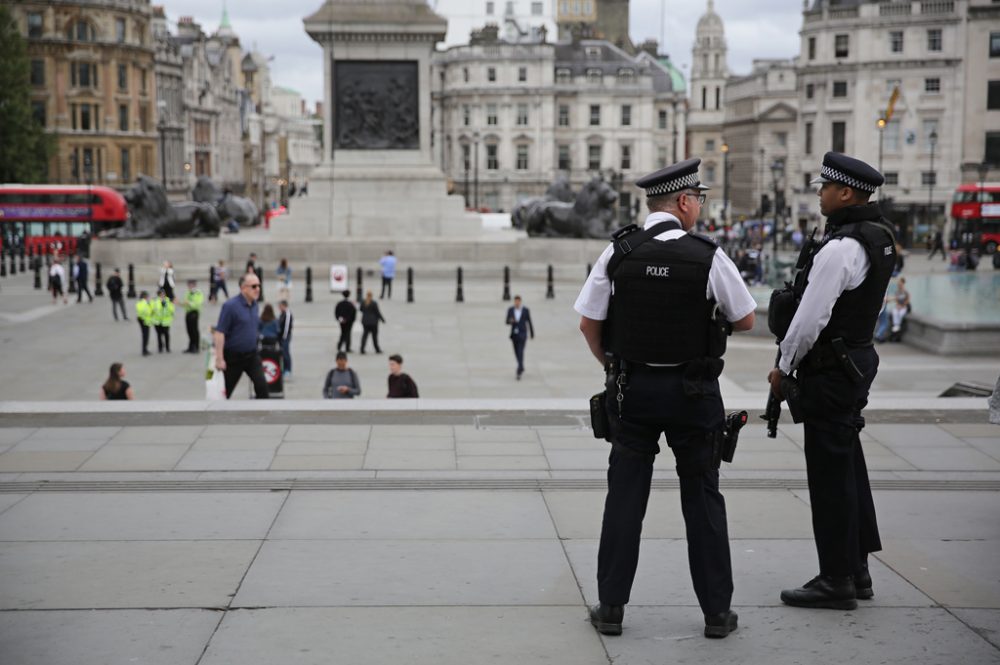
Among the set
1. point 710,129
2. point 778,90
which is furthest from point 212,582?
point 710,129

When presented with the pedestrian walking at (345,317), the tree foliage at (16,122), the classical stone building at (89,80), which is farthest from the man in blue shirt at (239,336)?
the classical stone building at (89,80)

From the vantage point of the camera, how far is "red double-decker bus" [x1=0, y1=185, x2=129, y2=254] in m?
57.0

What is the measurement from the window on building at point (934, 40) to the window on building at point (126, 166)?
54.4 metres

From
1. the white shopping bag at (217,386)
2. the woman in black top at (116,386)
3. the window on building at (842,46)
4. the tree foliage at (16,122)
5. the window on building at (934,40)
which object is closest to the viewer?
the white shopping bag at (217,386)

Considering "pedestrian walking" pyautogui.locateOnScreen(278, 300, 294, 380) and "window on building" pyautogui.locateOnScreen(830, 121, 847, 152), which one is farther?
"window on building" pyautogui.locateOnScreen(830, 121, 847, 152)

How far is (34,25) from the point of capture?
85.5 metres

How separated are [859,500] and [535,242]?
119 feet

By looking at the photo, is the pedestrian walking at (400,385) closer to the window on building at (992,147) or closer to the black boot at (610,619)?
the black boot at (610,619)

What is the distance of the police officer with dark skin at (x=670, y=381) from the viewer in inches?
215

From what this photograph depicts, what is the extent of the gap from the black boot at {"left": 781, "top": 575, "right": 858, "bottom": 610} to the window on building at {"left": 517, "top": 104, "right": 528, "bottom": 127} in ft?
332

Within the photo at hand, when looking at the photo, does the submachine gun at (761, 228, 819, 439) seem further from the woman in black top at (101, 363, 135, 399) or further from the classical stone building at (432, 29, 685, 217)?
the classical stone building at (432, 29, 685, 217)

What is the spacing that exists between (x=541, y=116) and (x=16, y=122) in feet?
154

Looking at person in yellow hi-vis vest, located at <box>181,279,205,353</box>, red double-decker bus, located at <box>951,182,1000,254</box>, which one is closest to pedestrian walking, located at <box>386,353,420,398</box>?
person in yellow hi-vis vest, located at <box>181,279,205,353</box>

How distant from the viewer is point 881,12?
242ft
